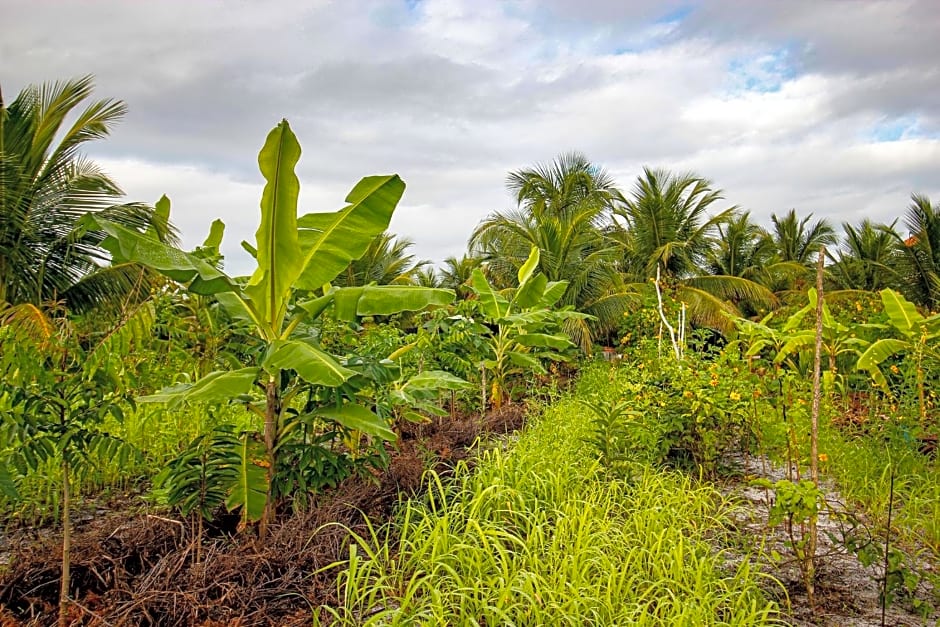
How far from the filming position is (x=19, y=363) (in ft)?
7.86

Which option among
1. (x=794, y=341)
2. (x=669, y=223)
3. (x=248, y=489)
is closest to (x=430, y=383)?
(x=248, y=489)

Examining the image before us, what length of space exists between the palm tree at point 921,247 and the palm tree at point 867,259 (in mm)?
477

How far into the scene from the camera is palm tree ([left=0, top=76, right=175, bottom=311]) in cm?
1058

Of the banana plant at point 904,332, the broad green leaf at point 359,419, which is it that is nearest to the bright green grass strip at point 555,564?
the broad green leaf at point 359,419


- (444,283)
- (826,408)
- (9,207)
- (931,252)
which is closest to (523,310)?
(826,408)

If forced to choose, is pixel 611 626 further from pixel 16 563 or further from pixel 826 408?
pixel 826 408

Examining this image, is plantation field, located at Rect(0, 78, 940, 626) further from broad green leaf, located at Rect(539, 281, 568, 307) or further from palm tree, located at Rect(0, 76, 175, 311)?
palm tree, located at Rect(0, 76, 175, 311)

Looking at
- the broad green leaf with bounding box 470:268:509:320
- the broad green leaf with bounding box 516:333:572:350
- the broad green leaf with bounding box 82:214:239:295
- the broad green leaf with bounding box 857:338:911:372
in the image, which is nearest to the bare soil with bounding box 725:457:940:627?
the broad green leaf with bounding box 857:338:911:372

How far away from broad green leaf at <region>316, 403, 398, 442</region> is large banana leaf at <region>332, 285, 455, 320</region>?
0.55m

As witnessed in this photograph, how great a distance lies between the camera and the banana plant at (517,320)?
752 cm

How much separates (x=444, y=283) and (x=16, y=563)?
936 inches

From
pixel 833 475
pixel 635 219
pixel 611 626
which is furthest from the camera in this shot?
pixel 635 219

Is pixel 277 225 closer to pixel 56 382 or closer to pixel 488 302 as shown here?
A: pixel 56 382

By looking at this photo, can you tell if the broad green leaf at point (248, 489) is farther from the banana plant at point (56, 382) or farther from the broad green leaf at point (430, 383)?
the broad green leaf at point (430, 383)
